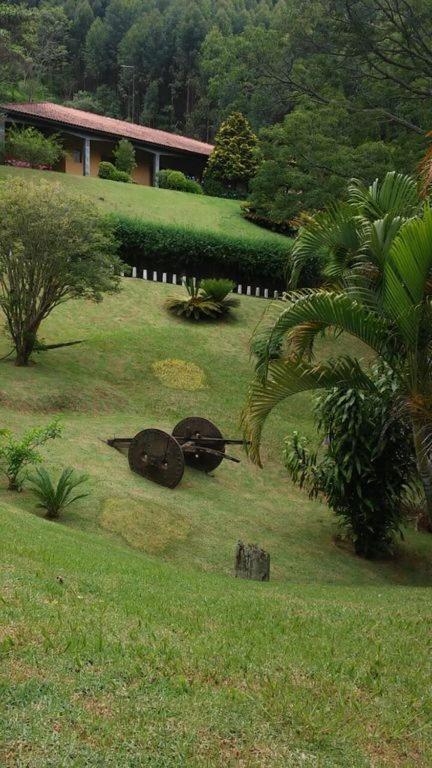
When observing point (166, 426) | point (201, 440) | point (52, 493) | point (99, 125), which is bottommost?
point (166, 426)

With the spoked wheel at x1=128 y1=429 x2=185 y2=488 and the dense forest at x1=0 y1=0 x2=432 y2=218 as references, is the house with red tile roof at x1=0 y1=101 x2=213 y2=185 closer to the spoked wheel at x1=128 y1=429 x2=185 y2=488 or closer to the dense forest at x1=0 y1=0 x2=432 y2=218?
the dense forest at x1=0 y1=0 x2=432 y2=218

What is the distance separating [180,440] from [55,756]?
11.7 meters

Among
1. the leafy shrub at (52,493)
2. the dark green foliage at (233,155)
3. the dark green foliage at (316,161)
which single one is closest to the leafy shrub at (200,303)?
the dark green foliage at (316,161)

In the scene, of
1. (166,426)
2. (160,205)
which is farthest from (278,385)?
(160,205)

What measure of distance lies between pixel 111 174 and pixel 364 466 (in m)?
31.2

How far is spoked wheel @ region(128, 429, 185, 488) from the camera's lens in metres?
13.5

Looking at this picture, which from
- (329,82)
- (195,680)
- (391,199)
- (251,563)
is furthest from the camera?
(329,82)

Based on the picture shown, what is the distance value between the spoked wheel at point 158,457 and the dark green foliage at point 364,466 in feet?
7.67

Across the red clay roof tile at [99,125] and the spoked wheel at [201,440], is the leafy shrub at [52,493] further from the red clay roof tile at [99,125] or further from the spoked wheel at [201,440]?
the red clay roof tile at [99,125]

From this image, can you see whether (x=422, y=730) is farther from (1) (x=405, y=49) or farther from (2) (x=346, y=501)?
(1) (x=405, y=49)

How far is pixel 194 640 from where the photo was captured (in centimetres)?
488

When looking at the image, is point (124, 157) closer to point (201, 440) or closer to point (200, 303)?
point (200, 303)

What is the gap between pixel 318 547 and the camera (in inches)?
490

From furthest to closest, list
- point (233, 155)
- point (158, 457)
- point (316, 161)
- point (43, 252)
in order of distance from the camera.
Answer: point (233, 155), point (316, 161), point (43, 252), point (158, 457)
